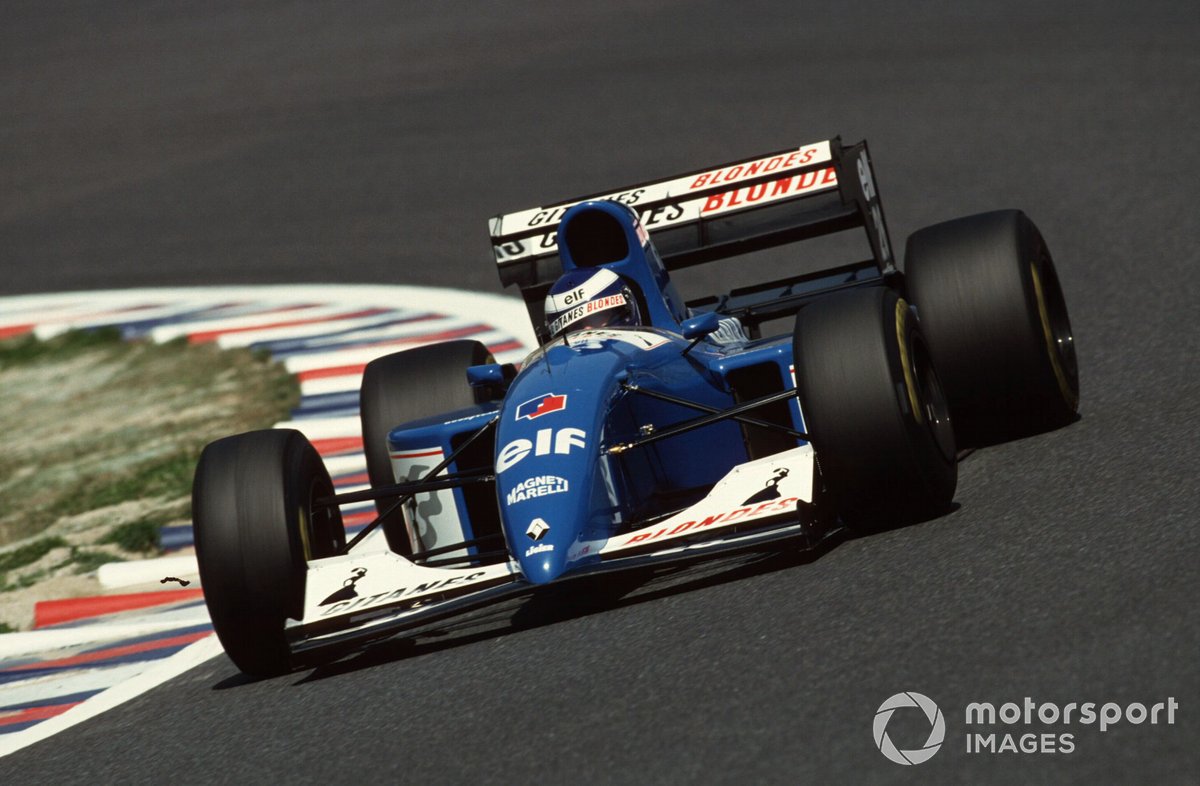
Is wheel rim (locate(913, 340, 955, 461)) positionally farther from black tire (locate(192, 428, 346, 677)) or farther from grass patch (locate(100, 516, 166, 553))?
grass patch (locate(100, 516, 166, 553))

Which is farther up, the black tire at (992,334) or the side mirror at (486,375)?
the side mirror at (486,375)

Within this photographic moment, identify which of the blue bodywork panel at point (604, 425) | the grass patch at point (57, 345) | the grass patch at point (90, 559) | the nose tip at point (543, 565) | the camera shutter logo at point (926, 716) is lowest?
the camera shutter logo at point (926, 716)

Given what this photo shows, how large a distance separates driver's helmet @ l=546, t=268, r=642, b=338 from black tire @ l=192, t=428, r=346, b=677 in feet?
4.32

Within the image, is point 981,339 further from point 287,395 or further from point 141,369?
point 141,369

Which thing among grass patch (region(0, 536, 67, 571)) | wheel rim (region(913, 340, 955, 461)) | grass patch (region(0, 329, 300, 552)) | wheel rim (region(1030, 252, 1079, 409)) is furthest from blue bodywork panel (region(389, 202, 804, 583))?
grass patch (region(0, 329, 300, 552))

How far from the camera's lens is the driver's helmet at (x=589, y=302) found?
7.05 metres

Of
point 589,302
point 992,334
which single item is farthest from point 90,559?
point 992,334

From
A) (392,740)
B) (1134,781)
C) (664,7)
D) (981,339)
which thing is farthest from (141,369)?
(664,7)

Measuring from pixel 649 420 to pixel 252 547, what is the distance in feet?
4.99

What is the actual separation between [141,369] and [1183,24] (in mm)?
10298

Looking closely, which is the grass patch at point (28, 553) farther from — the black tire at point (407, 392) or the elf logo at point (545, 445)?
the elf logo at point (545, 445)

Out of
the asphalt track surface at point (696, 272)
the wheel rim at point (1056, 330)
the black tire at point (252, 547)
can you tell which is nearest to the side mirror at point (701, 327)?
the asphalt track surface at point (696, 272)

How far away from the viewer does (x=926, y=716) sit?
166 inches

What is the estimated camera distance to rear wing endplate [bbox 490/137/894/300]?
8.27 m
